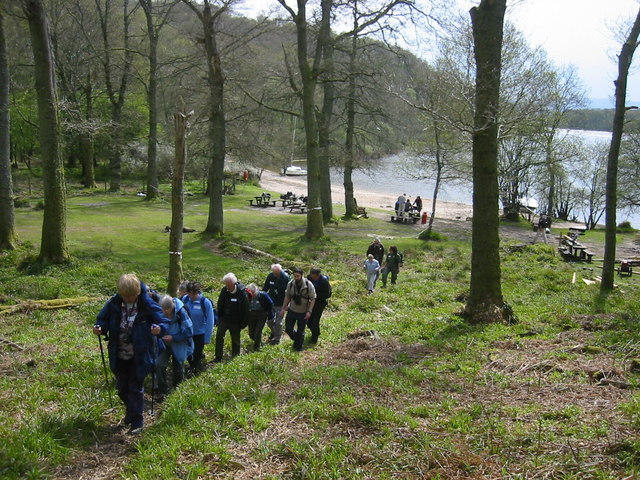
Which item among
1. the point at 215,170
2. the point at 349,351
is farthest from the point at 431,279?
the point at 215,170

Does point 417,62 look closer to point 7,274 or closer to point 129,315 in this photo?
point 7,274

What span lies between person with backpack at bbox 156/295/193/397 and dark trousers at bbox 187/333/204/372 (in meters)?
0.37

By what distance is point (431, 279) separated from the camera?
55.5 ft

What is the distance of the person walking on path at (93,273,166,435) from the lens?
5.76 meters

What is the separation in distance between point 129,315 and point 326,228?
71.5 feet

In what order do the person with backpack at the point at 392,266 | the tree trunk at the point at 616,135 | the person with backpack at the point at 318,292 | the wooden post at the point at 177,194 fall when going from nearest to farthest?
the person with backpack at the point at 318,292
the wooden post at the point at 177,194
the tree trunk at the point at 616,135
the person with backpack at the point at 392,266

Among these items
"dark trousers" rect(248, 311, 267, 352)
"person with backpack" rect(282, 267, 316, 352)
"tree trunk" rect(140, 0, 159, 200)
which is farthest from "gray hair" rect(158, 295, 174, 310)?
"tree trunk" rect(140, 0, 159, 200)

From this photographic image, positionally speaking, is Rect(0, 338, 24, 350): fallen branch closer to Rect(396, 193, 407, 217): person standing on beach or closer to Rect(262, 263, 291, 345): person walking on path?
Rect(262, 263, 291, 345): person walking on path

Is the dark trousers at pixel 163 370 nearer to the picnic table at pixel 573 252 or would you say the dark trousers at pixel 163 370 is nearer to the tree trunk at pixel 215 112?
the tree trunk at pixel 215 112

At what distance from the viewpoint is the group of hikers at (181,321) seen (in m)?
5.79

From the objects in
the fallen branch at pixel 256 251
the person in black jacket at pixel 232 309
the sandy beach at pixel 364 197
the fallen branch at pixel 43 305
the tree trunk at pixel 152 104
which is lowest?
the fallen branch at pixel 43 305

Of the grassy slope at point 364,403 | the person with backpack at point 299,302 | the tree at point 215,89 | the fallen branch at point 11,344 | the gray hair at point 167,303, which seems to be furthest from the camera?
the tree at point 215,89

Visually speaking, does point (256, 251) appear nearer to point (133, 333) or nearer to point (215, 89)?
point (215, 89)

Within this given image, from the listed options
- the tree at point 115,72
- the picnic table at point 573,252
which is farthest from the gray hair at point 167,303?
the tree at point 115,72
